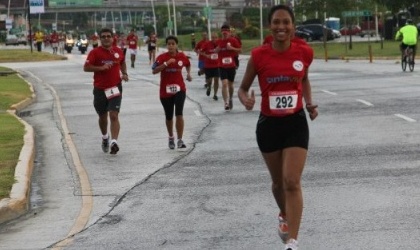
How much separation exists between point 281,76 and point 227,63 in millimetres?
16230

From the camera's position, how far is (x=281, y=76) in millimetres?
8773

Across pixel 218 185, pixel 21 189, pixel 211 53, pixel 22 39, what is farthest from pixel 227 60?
pixel 22 39

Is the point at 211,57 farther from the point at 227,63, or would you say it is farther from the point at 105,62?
the point at 105,62

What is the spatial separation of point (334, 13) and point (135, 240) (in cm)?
7162

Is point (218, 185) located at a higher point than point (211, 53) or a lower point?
lower

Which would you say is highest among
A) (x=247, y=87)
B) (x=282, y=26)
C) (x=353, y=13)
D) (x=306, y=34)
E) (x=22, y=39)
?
(x=282, y=26)

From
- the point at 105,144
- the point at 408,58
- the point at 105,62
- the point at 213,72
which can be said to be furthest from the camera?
the point at 408,58

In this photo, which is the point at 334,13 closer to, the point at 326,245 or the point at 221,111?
the point at 221,111

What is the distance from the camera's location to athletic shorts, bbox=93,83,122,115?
56.5 feet

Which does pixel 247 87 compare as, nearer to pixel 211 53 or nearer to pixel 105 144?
pixel 105 144

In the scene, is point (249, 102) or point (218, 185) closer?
point (249, 102)

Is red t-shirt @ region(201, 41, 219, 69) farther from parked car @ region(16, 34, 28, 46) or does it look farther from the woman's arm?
parked car @ region(16, 34, 28, 46)

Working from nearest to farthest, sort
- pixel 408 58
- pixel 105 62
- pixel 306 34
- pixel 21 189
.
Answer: pixel 21 189 < pixel 105 62 < pixel 408 58 < pixel 306 34

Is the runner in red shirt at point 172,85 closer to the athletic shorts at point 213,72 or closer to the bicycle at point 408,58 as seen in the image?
the athletic shorts at point 213,72
